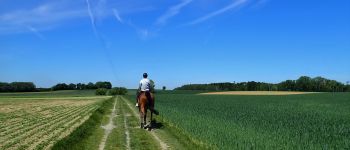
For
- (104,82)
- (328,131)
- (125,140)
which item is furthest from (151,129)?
(104,82)

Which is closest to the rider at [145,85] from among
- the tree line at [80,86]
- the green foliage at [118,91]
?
the green foliage at [118,91]

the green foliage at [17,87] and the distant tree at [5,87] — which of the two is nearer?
Answer: the distant tree at [5,87]

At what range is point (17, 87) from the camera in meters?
164

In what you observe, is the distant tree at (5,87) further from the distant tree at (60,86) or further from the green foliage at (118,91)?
Result: the green foliage at (118,91)

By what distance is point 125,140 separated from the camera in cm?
1617

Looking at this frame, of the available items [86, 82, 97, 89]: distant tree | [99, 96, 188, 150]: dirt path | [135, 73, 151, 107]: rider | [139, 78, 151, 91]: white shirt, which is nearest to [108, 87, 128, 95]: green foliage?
[86, 82, 97, 89]: distant tree

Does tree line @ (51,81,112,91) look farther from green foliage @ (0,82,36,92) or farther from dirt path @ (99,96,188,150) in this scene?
dirt path @ (99,96,188,150)

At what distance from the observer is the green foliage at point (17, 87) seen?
6339 inches

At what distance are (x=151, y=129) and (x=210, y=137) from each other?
5280 millimetres

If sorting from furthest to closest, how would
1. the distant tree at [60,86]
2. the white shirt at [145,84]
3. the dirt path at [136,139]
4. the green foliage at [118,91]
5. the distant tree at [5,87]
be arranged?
the distant tree at [60,86], the distant tree at [5,87], the green foliage at [118,91], the white shirt at [145,84], the dirt path at [136,139]

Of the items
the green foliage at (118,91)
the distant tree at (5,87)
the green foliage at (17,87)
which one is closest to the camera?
the green foliage at (118,91)

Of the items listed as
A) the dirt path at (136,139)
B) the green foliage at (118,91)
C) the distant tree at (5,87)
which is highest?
the distant tree at (5,87)

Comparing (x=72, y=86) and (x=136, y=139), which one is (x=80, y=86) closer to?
(x=72, y=86)

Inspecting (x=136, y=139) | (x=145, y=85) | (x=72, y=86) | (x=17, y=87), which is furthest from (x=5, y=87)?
(x=136, y=139)
